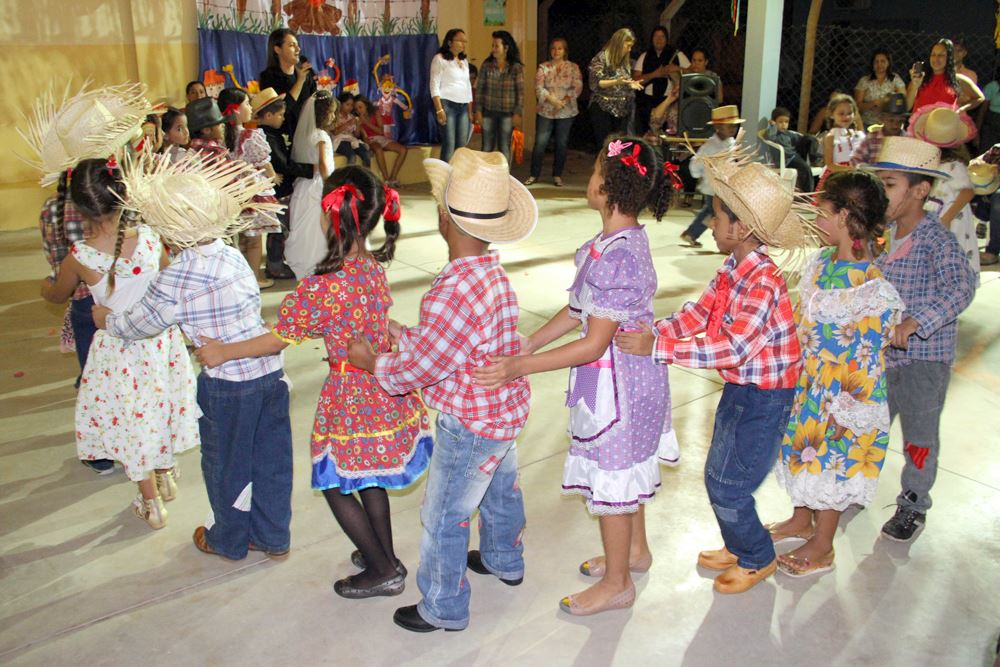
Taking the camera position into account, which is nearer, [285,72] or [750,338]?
[750,338]

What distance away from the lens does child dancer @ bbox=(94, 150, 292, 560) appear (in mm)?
2766

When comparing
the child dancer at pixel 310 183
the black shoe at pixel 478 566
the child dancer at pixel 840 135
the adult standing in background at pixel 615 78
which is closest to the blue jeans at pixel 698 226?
the child dancer at pixel 840 135

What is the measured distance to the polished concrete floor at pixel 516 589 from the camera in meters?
2.71

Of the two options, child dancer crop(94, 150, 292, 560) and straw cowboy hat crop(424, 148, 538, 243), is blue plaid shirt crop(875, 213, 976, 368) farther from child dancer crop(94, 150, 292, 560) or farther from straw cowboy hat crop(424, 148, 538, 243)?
child dancer crop(94, 150, 292, 560)

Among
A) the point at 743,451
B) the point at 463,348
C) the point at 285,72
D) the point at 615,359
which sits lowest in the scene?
the point at 743,451

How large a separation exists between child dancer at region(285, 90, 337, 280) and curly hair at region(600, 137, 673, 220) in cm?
362

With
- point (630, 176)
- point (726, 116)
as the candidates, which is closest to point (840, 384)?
point (630, 176)

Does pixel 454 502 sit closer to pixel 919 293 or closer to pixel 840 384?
pixel 840 384

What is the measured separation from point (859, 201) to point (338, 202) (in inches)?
61.6

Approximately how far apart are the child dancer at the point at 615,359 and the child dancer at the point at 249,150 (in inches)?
135

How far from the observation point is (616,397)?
102 inches

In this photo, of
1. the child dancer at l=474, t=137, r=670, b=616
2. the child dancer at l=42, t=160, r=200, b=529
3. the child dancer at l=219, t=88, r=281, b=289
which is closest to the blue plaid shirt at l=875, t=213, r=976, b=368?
the child dancer at l=474, t=137, r=670, b=616

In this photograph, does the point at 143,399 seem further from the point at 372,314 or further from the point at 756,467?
the point at 756,467

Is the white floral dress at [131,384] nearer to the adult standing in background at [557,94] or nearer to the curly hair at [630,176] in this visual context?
the curly hair at [630,176]
